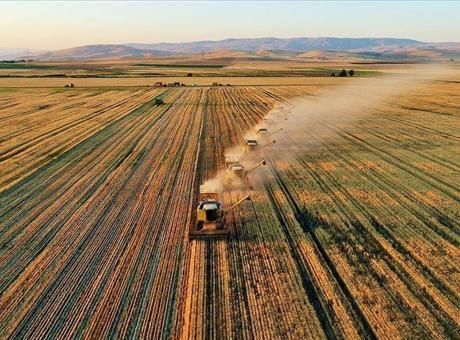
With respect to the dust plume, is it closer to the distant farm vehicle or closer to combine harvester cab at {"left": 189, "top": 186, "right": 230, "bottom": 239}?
the distant farm vehicle

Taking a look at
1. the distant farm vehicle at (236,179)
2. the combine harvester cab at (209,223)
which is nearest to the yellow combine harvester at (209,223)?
the combine harvester cab at (209,223)

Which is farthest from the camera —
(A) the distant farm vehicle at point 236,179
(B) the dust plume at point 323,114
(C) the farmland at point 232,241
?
(B) the dust plume at point 323,114

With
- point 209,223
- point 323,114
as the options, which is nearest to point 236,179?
point 209,223

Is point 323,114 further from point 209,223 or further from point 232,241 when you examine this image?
point 232,241

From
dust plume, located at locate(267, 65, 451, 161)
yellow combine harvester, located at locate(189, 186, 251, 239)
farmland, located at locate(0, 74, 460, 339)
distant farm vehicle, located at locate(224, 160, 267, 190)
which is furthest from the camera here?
dust plume, located at locate(267, 65, 451, 161)

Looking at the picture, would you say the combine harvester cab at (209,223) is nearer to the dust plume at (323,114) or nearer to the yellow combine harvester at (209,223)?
the yellow combine harvester at (209,223)

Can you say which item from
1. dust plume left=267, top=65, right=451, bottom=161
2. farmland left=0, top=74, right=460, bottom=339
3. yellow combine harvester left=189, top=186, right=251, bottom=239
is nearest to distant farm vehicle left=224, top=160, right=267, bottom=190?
farmland left=0, top=74, right=460, bottom=339

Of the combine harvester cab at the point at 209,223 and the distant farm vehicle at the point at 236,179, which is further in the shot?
the distant farm vehicle at the point at 236,179

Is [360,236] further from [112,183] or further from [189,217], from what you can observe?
[112,183]

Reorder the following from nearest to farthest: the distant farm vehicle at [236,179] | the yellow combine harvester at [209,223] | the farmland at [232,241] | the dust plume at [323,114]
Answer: the farmland at [232,241], the yellow combine harvester at [209,223], the distant farm vehicle at [236,179], the dust plume at [323,114]
